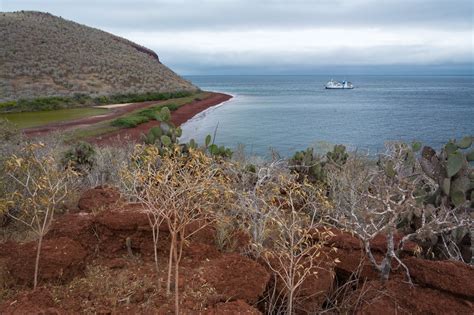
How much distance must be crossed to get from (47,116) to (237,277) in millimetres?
34457

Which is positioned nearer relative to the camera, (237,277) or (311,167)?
(237,277)

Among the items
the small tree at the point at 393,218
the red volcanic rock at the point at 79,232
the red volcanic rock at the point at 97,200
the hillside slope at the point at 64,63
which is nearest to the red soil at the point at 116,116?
the hillside slope at the point at 64,63

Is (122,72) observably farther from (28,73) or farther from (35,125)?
(35,125)

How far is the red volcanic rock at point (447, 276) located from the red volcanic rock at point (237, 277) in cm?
149

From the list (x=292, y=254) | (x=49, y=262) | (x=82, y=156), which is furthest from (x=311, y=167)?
(x=49, y=262)

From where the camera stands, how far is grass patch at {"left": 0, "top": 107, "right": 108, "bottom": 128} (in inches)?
1249

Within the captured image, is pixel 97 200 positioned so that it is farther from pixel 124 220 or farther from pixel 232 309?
pixel 232 309

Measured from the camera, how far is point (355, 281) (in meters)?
5.22

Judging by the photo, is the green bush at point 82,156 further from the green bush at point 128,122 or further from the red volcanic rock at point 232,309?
the green bush at point 128,122

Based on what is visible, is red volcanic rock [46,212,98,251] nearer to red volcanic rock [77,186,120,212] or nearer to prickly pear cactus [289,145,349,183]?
red volcanic rock [77,186,120,212]

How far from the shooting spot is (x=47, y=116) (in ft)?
118

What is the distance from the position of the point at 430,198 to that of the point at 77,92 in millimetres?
47796

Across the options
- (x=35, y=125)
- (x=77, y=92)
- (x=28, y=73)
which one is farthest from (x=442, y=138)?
(x=28, y=73)

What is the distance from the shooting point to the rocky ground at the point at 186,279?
440cm
